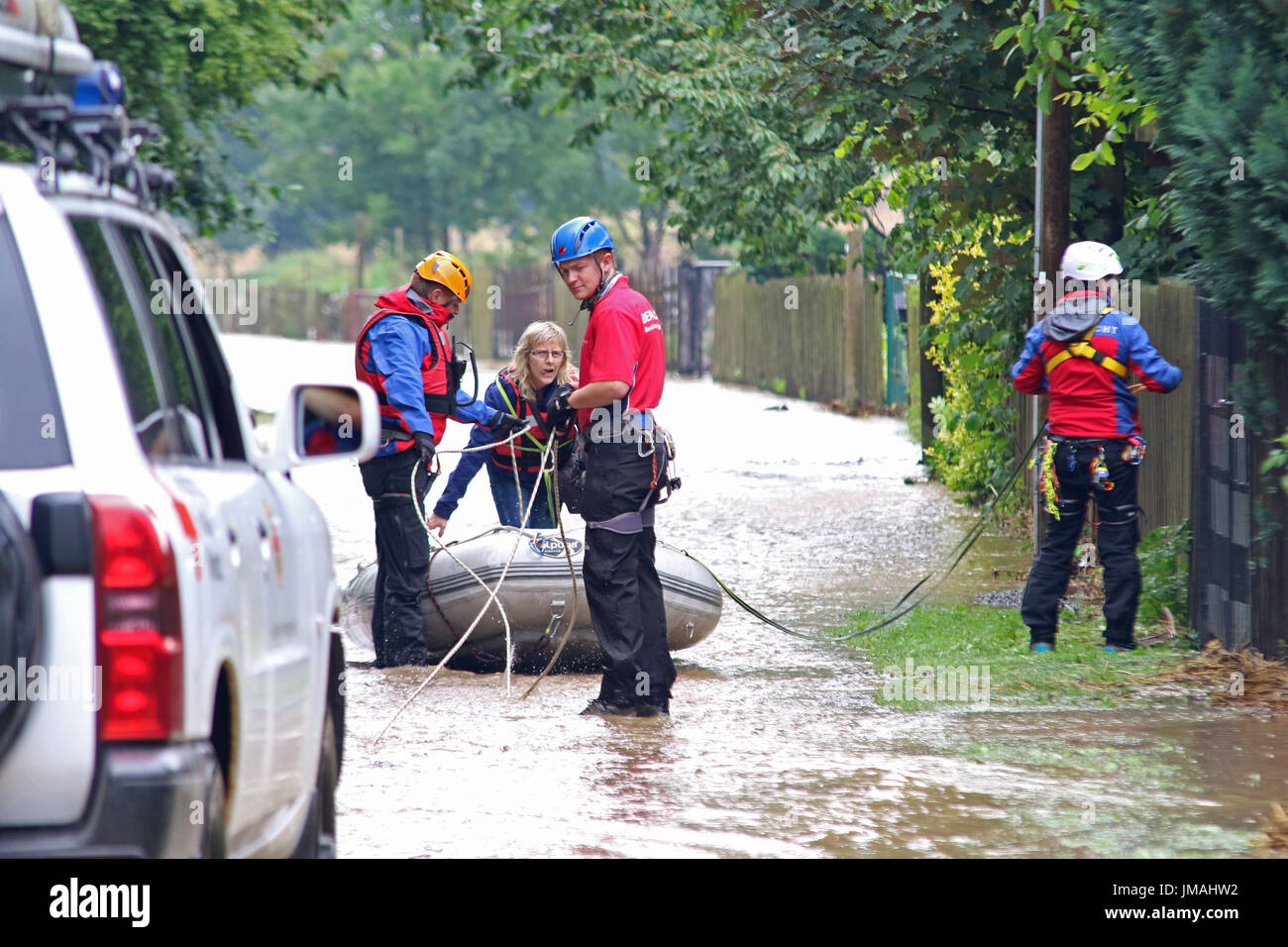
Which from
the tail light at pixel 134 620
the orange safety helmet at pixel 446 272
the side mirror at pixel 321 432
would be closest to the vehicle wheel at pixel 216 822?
the tail light at pixel 134 620

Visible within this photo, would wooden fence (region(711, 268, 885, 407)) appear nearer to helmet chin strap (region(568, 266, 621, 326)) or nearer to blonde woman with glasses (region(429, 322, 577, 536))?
blonde woman with glasses (region(429, 322, 577, 536))

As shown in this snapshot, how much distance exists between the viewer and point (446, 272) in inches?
350

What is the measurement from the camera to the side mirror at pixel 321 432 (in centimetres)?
435

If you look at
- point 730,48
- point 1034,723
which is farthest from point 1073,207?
point 730,48

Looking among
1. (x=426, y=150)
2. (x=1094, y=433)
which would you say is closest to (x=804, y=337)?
(x=1094, y=433)

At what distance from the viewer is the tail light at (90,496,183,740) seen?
305 cm

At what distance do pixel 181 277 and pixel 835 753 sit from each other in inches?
137

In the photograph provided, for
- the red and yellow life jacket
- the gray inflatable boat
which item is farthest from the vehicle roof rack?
the red and yellow life jacket

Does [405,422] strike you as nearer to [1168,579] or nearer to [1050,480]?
[1050,480]

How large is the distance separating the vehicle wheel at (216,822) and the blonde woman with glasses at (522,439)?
6.12 m

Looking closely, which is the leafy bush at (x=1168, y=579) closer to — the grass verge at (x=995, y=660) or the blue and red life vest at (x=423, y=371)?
the grass verge at (x=995, y=660)

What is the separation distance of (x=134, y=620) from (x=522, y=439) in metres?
6.99

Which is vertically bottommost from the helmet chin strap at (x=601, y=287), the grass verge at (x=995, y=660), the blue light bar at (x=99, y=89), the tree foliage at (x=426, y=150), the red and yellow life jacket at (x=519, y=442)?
the grass verge at (x=995, y=660)

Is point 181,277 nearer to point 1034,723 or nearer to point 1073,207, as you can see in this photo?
point 1034,723
